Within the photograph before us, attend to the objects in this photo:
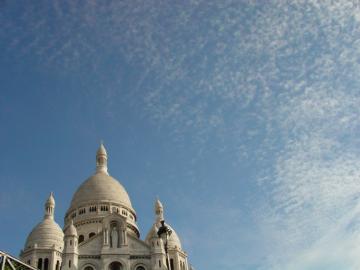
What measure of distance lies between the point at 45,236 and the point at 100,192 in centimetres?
1051

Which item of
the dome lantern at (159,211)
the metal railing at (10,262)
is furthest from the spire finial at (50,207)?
the metal railing at (10,262)

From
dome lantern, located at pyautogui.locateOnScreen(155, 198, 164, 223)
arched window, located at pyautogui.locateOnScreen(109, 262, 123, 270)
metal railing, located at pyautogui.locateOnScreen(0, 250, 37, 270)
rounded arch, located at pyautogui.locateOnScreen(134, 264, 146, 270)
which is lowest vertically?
metal railing, located at pyautogui.locateOnScreen(0, 250, 37, 270)

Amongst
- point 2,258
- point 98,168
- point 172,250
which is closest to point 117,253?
point 172,250

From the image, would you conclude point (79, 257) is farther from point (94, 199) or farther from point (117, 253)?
point (94, 199)

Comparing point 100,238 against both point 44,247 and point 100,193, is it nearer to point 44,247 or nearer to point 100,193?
point 44,247

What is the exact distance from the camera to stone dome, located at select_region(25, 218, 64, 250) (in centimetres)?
6781

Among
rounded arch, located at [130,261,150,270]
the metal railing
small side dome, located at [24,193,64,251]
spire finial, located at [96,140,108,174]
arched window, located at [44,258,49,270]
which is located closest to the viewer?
the metal railing

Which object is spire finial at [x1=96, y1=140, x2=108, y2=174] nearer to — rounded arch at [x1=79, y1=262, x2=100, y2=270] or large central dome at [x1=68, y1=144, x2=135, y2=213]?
large central dome at [x1=68, y1=144, x2=135, y2=213]

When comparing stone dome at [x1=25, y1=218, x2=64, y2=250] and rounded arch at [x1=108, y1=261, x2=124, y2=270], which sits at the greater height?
stone dome at [x1=25, y1=218, x2=64, y2=250]

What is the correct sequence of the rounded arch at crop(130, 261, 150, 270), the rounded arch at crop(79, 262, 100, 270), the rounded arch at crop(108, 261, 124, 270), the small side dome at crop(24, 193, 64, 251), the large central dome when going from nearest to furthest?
the rounded arch at crop(79, 262, 100, 270) < the rounded arch at crop(108, 261, 124, 270) < the rounded arch at crop(130, 261, 150, 270) < the small side dome at crop(24, 193, 64, 251) < the large central dome

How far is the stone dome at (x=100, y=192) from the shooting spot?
7438 centimetres

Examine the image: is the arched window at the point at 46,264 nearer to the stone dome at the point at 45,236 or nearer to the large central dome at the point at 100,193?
the stone dome at the point at 45,236

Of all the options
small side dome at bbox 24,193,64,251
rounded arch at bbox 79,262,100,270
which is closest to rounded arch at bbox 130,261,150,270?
rounded arch at bbox 79,262,100,270

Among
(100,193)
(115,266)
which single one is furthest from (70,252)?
(100,193)
